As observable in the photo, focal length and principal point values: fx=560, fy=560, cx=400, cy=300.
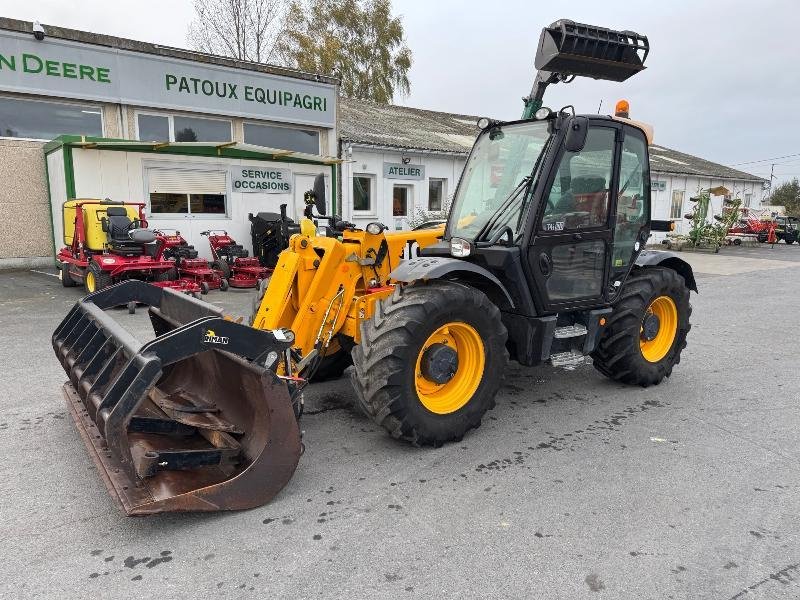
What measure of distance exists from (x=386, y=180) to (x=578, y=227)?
12547 millimetres

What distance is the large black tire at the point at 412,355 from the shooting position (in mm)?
3594

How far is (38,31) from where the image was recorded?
1134 centimetres

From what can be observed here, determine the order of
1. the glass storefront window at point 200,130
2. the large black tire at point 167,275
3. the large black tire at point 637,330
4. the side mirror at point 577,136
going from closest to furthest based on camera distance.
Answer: the side mirror at point 577,136 → the large black tire at point 637,330 → the large black tire at point 167,275 → the glass storefront window at point 200,130

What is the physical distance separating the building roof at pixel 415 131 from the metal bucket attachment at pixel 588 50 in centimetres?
666

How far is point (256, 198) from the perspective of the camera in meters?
13.9

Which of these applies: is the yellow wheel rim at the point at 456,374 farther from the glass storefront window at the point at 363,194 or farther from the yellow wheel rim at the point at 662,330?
the glass storefront window at the point at 363,194

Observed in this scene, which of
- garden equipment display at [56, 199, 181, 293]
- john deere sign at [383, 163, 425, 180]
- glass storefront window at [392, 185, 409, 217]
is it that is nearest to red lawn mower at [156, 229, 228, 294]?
garden equipment display at [56, 199, 181, 293]

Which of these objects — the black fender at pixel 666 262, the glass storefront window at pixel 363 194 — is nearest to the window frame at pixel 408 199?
the glass storefront window at pixel 363 194

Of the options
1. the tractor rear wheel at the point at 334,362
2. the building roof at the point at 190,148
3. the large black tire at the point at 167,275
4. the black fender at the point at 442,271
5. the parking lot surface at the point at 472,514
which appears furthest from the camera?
the building roof at the point at 190,148

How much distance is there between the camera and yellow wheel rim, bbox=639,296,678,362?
17.8ft

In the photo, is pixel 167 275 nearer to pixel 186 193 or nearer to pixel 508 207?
pixel 186 193

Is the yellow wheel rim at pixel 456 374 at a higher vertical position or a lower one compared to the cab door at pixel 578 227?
lower

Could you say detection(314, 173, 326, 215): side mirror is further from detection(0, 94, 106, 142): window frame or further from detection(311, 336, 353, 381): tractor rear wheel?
detection(0, 94, 106, 142): window frame

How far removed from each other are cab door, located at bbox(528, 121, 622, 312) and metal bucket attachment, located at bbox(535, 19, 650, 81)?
2.69ft
